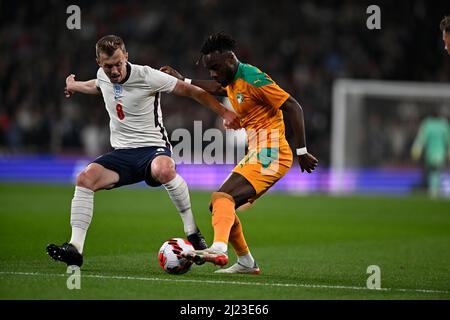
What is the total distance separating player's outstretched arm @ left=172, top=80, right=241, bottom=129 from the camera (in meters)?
8.12

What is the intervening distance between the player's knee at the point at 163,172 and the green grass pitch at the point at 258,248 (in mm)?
869

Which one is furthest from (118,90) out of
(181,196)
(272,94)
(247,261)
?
(247,261)

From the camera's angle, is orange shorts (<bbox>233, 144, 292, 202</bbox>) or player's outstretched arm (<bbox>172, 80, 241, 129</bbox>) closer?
orange shorts (<bbox>233, 144, 292, 202</bbox>)

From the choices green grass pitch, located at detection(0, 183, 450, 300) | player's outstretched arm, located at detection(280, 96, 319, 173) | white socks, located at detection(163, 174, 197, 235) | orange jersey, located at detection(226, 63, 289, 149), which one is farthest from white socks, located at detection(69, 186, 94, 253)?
player's outstretched arm, located at detection(280, 96, 319, 173)

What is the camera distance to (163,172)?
8461mm

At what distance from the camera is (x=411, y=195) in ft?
77.3

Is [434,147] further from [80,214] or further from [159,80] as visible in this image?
[80,214]

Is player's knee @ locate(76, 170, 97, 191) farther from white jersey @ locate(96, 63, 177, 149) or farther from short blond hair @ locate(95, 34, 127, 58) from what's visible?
short blond hair @ locate(95, 34, 127, 58)

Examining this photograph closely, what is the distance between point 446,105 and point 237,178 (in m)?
17.8

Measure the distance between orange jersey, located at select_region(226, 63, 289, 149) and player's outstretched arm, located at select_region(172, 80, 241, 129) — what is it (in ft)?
0.28

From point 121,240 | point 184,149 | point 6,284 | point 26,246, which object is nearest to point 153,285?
point 6,284

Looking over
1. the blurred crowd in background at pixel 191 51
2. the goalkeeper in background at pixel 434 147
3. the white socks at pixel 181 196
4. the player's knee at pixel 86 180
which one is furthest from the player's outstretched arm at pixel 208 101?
the blurred crowd in background at pixel 191 51

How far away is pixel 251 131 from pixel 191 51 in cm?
1858
